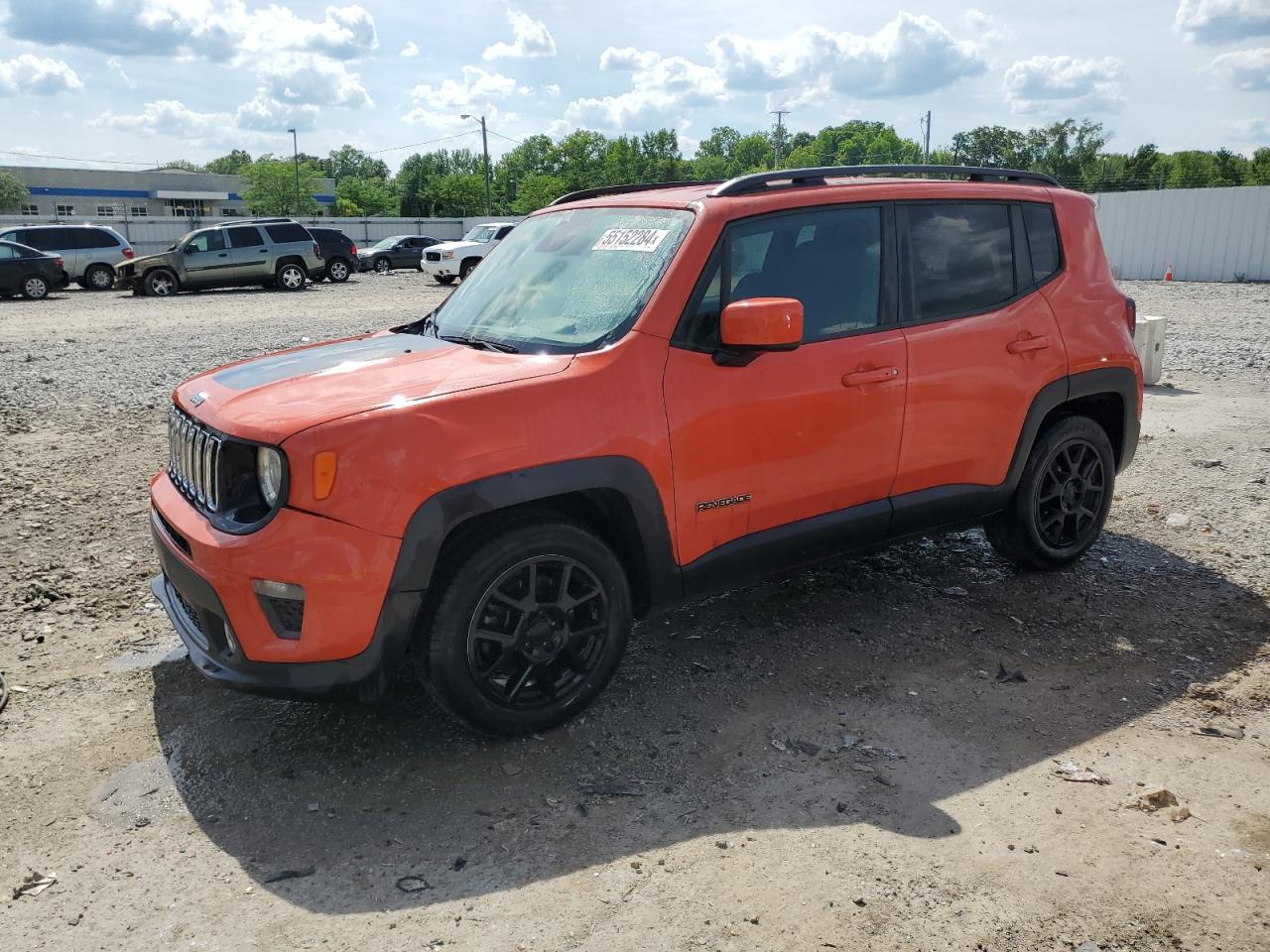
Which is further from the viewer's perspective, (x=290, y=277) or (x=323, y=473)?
(x=290, y=277)

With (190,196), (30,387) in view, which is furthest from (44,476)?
(190,196)

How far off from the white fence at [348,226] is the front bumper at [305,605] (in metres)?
41.7

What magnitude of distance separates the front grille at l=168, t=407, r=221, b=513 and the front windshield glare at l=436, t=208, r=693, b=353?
3.60ft

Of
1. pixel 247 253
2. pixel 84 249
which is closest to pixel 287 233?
pixel 247 253

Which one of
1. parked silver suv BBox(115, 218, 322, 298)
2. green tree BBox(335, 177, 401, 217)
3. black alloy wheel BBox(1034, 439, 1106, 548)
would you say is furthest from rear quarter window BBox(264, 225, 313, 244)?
green tree BBox(335, 177, 401, 217)

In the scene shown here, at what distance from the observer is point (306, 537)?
3.06 m

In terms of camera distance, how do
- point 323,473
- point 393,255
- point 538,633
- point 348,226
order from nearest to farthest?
1. point 323,473
2. point 538,633
3. point 393,255
4. point 348,226

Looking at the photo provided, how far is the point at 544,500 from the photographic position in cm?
355

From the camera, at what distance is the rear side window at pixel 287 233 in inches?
981

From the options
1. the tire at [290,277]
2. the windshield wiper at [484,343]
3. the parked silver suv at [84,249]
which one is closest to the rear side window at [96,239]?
the parked silver suv at [84,249]

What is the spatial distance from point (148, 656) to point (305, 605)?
174 centimetres

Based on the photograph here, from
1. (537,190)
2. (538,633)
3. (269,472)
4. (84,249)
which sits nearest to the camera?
(269,472)

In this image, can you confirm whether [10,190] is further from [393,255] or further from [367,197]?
[393,255]

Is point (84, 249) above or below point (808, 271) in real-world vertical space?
above
